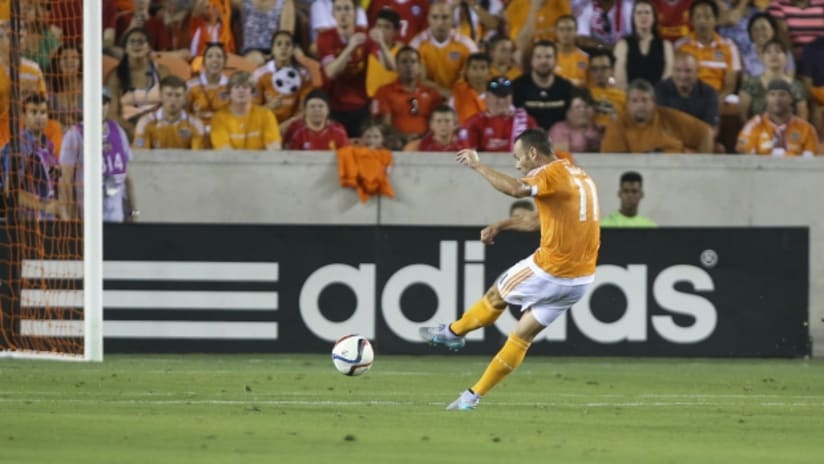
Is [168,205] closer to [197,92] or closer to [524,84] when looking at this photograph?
[197,92]

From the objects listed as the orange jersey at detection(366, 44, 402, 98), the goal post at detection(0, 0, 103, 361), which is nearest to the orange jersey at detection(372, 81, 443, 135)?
the orange jersey at detection(366, 44, 402, 98)

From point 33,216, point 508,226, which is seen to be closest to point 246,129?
point 33,216

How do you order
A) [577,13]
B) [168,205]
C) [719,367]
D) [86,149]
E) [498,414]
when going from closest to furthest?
[498,414]
[86,149]
[719,367]
[168,205]
[577,13]

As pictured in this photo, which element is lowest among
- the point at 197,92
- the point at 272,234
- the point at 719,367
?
the point at 719,367

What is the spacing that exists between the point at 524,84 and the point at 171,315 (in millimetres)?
4934

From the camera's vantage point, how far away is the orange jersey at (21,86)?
54.0 feet

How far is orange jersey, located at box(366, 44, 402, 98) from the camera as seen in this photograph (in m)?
18.9

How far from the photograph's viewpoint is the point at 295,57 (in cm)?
1889

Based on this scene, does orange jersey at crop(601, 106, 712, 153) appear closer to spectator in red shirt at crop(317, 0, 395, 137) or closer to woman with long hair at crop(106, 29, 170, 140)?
spectator in red shirt at crop(317, 0, 395, 137)

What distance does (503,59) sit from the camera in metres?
19.1

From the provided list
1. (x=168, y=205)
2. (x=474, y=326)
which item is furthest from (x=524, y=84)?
(x=474, y=326)

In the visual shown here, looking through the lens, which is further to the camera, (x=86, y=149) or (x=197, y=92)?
(x=197, y=92)

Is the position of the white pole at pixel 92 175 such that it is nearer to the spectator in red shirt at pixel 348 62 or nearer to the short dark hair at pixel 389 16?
the spectator in red shirt at pixel 348 62

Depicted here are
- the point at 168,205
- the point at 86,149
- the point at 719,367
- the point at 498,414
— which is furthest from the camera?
the point at 168,205
